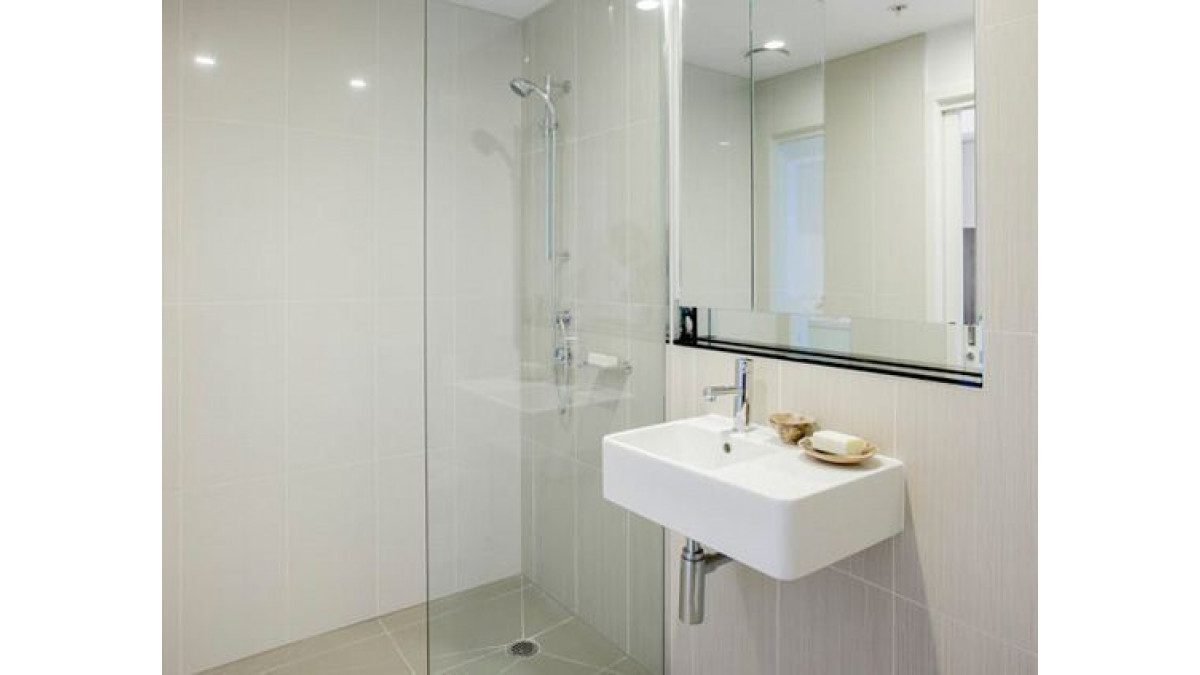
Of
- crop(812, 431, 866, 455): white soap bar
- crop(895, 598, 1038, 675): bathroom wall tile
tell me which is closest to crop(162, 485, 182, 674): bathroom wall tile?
crop(812, 431, 866, 455): white soap bar

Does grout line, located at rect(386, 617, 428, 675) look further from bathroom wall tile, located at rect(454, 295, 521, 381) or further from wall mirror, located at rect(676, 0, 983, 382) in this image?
wall mirror, located at rect(676, 0, 983, 382)

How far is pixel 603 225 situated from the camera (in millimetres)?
1932

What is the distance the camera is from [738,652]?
1688 millimetres

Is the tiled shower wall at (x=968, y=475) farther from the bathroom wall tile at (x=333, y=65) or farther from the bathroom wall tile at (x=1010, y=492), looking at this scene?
the bathroom wall tile at (x=333, y=65)

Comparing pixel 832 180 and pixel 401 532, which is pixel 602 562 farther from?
pixel 832 180

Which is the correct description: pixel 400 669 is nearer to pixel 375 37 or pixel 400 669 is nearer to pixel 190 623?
pixel 190 623

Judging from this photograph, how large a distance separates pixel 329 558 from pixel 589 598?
1.01 metres

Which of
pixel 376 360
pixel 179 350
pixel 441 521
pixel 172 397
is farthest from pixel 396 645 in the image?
pixel 179 350

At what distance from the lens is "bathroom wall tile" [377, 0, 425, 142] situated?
234 cm

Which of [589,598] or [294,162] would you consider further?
[294,162]

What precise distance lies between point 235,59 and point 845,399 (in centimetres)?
210

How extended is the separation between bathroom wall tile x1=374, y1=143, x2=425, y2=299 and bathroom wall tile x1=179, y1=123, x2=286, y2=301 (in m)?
0.34
